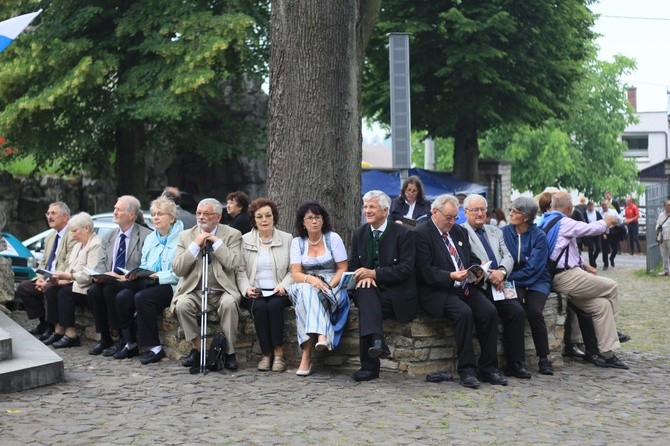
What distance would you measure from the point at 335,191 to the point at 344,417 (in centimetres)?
356

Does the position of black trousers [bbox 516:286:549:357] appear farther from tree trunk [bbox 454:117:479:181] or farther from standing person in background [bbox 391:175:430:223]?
tree trunk [bbox 454:117:479:181]

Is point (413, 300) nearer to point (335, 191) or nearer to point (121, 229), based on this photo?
point (335, 191)

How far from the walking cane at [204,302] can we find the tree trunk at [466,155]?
22.3 metres

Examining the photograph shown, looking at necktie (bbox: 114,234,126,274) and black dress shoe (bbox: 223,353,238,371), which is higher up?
necktie (bbox: 114,234,126,274)

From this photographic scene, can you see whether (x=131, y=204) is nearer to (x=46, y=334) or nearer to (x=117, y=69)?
(x=46, y=334)

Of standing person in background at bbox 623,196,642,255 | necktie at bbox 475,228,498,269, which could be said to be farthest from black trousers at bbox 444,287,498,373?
standing person in background at bbox 623,196,642,255

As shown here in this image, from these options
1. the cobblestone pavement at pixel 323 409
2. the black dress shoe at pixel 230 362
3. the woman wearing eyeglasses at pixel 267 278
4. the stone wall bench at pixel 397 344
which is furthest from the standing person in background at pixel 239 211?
the black dress shoe at pixel 230 362

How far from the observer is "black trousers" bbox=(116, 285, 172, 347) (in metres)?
10.7

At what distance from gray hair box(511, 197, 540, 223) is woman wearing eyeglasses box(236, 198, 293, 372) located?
7.26 feet

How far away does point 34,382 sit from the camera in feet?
29.8

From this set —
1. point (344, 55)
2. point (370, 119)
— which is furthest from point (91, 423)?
point (370, 119)

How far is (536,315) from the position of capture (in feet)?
34.4

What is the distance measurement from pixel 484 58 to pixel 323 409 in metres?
21.9

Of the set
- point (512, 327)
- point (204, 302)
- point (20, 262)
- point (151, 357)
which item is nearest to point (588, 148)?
point (20, 262)
